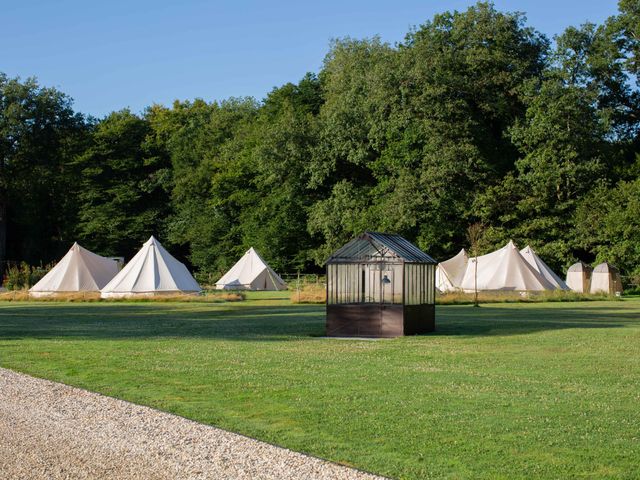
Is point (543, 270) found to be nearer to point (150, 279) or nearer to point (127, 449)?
point (150, 279)

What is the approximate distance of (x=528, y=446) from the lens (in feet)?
28.9

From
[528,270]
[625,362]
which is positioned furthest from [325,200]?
[625,362]

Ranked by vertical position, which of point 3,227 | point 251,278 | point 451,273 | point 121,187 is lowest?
point 251,278

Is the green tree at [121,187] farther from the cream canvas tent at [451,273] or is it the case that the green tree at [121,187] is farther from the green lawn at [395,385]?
the green lawn at [395,385]

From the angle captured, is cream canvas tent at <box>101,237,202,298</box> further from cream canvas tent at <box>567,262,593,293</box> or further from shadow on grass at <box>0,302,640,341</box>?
cream canvas tent at <box>567,262,593,293</box>

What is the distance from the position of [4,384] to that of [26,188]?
196 ft

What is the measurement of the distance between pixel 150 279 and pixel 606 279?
24.4m

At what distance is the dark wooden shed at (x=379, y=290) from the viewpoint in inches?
901

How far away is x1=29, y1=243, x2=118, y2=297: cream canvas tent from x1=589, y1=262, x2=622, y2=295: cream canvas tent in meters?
26.0

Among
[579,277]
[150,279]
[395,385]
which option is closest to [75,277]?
[150,279]

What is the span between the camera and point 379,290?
23594 mm

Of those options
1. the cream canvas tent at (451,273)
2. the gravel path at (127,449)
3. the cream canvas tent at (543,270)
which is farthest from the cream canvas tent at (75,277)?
the gravel path at (127,449)

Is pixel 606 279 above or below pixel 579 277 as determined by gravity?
below

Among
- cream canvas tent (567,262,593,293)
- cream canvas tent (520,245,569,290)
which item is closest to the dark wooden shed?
cream canvas tent (520,245,569,290)
